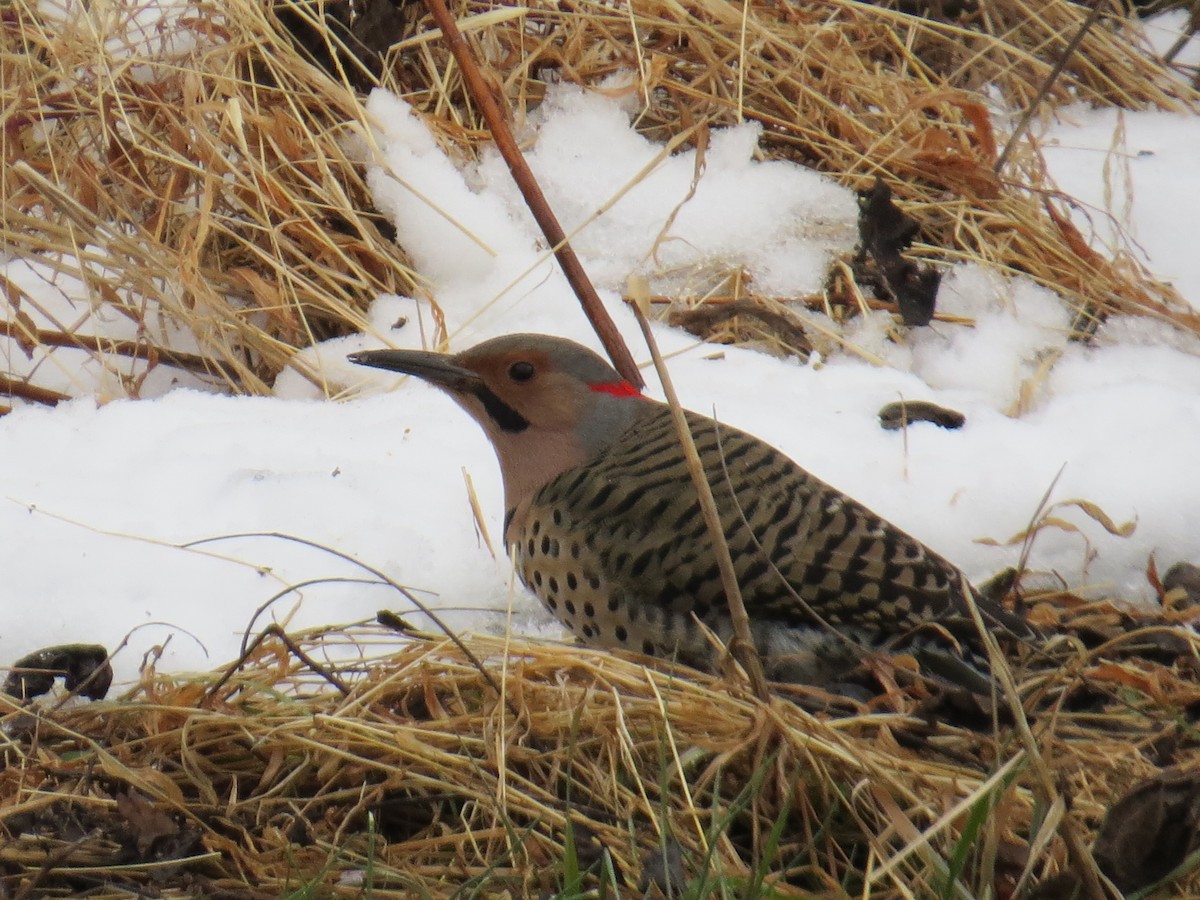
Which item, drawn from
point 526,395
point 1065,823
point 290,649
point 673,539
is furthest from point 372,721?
point 1065,823

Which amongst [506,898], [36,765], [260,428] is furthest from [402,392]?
[506,898]

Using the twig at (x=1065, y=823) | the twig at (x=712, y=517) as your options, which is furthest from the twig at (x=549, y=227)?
the twig at (x=1065, y=823)

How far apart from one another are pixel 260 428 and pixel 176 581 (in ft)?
2.29

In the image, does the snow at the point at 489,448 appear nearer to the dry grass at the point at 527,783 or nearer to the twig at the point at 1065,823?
the dry grass at the point at 527,783

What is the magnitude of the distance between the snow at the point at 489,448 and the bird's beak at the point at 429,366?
14.0 inches

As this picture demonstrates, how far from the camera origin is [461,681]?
241cm

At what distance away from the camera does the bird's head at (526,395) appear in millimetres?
3049

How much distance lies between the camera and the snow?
302cm

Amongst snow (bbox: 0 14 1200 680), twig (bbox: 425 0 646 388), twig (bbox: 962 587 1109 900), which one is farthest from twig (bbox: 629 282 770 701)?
twig (bbox: 425 0 646 388)

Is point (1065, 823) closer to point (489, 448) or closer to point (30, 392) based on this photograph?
point (489, 448)

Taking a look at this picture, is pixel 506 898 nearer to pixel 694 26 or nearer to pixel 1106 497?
pixel 1106 497

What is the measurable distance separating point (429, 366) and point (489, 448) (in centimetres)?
57

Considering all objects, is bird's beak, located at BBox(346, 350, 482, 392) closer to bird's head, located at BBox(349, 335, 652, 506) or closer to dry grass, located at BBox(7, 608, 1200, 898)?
bird's head, located at BBox(349, 335, 652, 506)

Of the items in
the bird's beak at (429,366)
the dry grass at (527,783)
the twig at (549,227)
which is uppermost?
the twig at (549,227)
